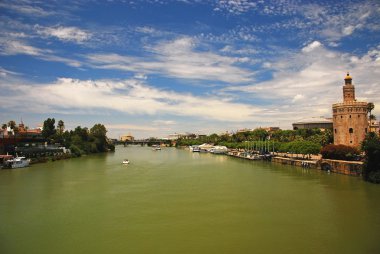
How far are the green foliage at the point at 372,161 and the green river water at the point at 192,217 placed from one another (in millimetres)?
1355

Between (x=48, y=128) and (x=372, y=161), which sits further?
(x=48, y=128)

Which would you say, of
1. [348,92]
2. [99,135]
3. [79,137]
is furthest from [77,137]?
[348,92]

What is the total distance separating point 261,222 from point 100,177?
91.5 feet

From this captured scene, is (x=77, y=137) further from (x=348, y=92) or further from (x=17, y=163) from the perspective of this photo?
(x=348, y=92)

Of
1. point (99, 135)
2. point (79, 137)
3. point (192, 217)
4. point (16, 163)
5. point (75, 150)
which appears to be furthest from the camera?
point (99, 135)

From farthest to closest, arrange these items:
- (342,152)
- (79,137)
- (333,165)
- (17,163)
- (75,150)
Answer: (79,137) → (75,150) → (17,163) → (333,165) → (342,152)

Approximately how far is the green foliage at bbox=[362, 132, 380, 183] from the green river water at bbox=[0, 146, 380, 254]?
4.45ft

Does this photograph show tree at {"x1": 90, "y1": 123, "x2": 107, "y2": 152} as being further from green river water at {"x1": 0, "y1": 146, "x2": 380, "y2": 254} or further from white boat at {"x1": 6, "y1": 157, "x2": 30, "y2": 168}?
green river water at {"x1": 0, "y1": 146, "x2": 380, "y2": 254}

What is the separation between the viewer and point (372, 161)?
35.4 m

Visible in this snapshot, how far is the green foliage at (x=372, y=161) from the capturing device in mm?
33938

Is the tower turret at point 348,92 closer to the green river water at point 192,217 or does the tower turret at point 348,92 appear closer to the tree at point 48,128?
the green river water at point 192,217

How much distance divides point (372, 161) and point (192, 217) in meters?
22.8

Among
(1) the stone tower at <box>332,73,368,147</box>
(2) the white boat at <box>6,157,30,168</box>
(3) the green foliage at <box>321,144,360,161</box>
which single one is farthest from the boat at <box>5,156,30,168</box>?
(1) the stone tower at <box>332,73,368,147</box>

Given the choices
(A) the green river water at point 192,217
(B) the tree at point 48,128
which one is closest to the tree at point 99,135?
(B) the tree at point 48,128
